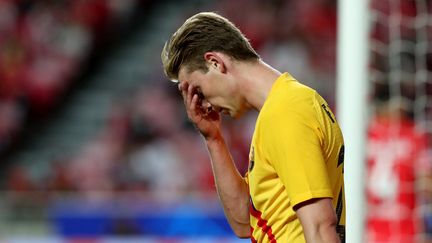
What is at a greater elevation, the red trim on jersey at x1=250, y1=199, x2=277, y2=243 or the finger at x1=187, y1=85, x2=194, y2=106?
the finger at x1=187, y1=85, x2=194, y2=106

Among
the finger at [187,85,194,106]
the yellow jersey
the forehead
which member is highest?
the forehead

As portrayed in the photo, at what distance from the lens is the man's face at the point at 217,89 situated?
2.86m

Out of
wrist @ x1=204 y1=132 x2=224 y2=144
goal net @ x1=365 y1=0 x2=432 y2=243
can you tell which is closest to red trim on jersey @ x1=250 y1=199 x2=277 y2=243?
wrist @ x1=204 y1=132 x2=224 y2=144

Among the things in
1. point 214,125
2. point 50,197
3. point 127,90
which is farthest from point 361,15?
point 127,90

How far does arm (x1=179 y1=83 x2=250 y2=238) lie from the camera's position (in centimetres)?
334

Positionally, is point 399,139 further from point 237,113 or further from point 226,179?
point 237,113

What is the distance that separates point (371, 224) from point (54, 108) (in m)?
7.19

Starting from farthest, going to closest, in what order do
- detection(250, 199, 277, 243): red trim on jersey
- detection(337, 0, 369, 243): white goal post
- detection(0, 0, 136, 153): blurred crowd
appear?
detection(0, 0, 136, 153): blurred crowd
detection(337, 0, 369, 243): white goal post
detection(250, 199, 277, 243): red trim on jersey

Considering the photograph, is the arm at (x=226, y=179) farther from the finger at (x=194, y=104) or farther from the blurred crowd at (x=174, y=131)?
the blurred crowd at (x=174, y=131)

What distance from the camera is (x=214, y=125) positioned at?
Answer: 3.39 meters

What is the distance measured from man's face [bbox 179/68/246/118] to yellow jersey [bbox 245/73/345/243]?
14cm

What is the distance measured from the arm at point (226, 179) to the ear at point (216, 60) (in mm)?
457

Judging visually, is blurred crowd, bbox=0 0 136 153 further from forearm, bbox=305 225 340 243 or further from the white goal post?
forearm, bbox=305 225 340 243

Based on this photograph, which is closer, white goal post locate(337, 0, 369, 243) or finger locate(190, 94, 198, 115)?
finger locate(190, 94, 198, 115)
